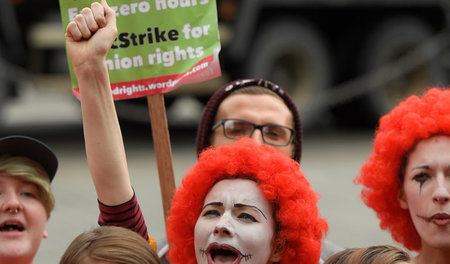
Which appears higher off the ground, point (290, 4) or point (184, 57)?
point (290, 4)

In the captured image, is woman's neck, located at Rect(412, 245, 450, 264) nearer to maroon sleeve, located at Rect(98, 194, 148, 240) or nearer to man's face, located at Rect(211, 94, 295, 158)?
man's face, located at Rect(211, 94, 295, 158)

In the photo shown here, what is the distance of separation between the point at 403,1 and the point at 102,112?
8641 millimetres

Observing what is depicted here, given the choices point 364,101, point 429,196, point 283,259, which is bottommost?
point 283,259

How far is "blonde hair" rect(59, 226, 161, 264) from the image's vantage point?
261 centimetres

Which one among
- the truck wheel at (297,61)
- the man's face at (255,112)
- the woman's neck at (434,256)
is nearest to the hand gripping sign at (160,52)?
the man's face at (255,112)

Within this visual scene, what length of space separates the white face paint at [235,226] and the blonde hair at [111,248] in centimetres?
19

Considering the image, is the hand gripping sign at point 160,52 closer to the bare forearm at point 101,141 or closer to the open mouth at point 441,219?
the bare forearm at point 101,141

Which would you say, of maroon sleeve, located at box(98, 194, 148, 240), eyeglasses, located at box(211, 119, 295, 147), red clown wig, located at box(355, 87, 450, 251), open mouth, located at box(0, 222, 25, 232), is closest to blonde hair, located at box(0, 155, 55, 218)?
open mouth, located at box(0, 222, 25, 232)

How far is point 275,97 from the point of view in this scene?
3.56 meters

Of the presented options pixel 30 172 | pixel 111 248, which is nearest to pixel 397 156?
pixel 111 248

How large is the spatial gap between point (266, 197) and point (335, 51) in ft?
27.6

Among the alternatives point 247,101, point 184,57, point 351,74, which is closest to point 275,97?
point 247,101

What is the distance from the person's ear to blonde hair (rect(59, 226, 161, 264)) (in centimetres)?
99

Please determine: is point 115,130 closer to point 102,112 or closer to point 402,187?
point 102,112
